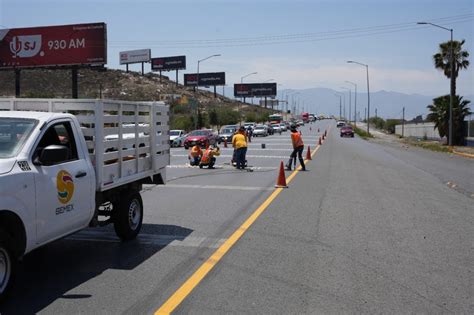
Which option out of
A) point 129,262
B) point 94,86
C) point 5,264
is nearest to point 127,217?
point 129,262

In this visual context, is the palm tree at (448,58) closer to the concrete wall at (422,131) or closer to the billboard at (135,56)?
the concrete wall at (422,131)

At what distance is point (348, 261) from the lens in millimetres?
7461

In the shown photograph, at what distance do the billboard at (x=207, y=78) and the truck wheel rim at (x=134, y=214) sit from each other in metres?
124

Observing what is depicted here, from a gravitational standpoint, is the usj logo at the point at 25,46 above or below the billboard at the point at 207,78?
below

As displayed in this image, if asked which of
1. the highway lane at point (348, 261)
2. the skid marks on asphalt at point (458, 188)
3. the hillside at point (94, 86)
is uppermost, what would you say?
the hillside at point (94, 86)

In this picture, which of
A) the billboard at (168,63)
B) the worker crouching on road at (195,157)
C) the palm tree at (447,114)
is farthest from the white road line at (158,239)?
the billboard at (168,63)

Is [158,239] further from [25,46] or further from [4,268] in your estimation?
[25,46]

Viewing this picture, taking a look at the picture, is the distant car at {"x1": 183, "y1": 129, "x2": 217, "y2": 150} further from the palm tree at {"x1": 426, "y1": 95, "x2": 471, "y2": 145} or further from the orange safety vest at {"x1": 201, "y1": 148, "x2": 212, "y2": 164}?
the palm tree at {"x1": 426, "y1": 95, "x2": 471, "y2": 145}

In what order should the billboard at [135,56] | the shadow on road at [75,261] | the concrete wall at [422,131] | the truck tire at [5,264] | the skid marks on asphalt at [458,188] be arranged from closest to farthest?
the truck tire at [5,264] < the shadow on road at [75,261] < the skid marks on asphalt at [458,188] < the concrete wall at [422,131] < the billboard at [135,56]

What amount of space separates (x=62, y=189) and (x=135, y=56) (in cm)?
10640

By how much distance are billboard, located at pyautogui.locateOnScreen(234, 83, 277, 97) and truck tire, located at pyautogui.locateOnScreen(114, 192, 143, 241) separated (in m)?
149

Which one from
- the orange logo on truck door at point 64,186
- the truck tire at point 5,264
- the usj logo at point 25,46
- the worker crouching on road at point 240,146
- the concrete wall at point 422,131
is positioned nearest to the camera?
the truck tire at point 5,264

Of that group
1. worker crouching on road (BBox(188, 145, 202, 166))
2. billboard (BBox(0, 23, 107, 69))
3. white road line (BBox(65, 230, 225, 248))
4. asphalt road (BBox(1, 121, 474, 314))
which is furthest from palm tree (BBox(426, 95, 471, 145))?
white road line (BBox(65, 230, 225, 248))

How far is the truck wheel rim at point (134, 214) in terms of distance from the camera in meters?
8.61
